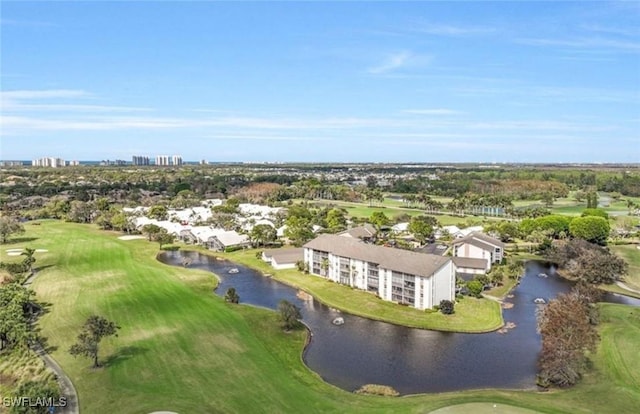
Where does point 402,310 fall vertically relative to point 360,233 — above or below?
below

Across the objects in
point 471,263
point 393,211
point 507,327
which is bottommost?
point 507,327

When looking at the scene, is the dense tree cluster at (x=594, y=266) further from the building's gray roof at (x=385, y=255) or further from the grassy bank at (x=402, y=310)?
the building's gray roof at (x=385, y=255)

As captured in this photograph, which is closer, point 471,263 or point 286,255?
point 471,263

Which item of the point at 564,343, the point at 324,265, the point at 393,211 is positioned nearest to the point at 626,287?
the point at 564,343

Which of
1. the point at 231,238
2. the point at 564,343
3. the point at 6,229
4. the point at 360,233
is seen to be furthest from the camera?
the point at 6,229

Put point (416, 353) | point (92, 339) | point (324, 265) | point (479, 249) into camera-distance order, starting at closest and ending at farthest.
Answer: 1. point (92, 339)
2. point (416, 353)
3. point (324, 265)
4. point (479, 249)

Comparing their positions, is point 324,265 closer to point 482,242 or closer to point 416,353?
point 416,353
